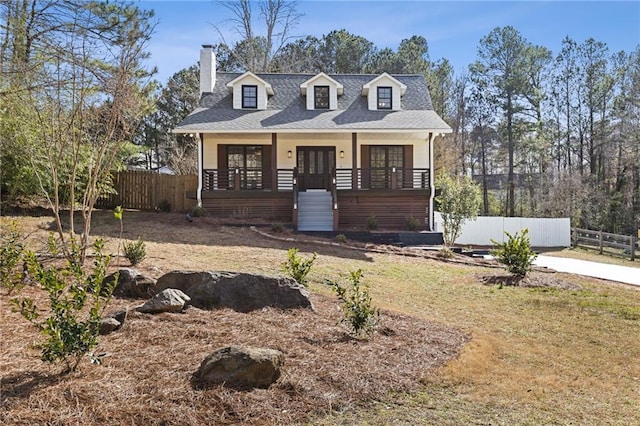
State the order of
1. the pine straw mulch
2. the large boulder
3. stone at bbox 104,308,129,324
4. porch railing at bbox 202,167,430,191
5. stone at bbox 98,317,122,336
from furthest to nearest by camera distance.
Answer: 1. porch railing at bbox 202,167,430,191
2. the large boulder
3. stone at bbox 104,308,129,324
4. stone at bbox 98,317,122,336
5. the pine straw mulch

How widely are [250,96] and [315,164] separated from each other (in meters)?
4.08

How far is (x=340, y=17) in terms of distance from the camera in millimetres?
11719

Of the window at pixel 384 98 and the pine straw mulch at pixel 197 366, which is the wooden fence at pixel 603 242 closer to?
the window at pixel 384 98

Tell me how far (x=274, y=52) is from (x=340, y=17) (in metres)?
19.3

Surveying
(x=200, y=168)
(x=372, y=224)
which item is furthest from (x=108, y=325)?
(x=200, y=168)

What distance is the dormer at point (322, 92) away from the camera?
68.6 feet

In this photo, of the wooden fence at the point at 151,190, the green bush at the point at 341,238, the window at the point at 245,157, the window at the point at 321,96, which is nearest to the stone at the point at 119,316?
the green bush at the point at 341,238

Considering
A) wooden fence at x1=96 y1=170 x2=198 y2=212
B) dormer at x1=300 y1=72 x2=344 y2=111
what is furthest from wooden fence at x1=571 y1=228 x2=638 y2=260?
wooden fence at x1=96 y1=170 x2=198 y2=212

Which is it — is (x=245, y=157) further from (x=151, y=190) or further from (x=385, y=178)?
(x=385, y=178)

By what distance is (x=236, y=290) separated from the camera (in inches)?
235

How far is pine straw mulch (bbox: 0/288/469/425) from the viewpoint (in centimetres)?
334

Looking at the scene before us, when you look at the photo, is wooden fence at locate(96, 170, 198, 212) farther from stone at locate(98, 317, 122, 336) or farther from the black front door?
stone at locate(98, 317, 122, 336)

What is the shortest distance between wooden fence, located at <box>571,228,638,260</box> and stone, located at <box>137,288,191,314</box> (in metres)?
19.8

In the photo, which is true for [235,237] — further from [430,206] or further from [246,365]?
[246,365]
